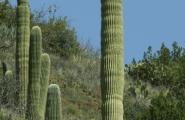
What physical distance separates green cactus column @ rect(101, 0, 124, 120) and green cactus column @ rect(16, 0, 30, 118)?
Answer: 488 centimetres

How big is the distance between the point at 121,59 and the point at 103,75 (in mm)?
350

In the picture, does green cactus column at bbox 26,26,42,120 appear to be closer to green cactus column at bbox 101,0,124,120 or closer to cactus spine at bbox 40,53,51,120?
cactus spine at bbox 40,53,51,120

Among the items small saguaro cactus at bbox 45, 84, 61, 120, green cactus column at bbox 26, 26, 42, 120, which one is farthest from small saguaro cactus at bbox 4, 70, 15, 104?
small saguaro cactus at bbox 45, 84, 61, 120

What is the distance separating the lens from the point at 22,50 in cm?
1519

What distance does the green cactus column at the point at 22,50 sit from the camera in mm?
14805

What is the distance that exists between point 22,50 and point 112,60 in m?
5.44

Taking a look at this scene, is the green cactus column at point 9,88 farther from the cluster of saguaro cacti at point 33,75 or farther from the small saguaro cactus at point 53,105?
the small saguaro cactus at point 53,105

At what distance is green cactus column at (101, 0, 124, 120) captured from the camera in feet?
32.6

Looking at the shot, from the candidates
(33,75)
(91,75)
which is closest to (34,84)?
(33,75)

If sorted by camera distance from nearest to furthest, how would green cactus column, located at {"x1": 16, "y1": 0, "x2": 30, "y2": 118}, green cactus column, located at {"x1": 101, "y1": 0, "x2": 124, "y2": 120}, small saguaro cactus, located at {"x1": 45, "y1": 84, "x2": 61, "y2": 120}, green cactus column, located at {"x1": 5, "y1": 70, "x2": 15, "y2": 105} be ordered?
green cactus column, located at {"x1": 101, "y1": 0, "x2": 124, "y2": 120} → small saguaro cactus, located at {"x1": 45, "y1": 84, "x2": 61, "y2": 120} → green cactus column, located at {"x1": 16, "y1": 0, "x2": 30, "y2": 118} → green cactus column, located at {"x1": 5, "y1": 70, "x2": 15, "y2": 105}

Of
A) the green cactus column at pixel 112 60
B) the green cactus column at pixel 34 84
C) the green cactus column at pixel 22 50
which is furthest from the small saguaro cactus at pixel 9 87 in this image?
the green cactus column at pixel 112 60

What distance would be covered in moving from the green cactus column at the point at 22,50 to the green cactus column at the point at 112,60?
16.0ft

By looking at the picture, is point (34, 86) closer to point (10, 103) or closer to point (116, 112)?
point (10, 103)

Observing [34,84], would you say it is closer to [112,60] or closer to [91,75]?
[112,60]
